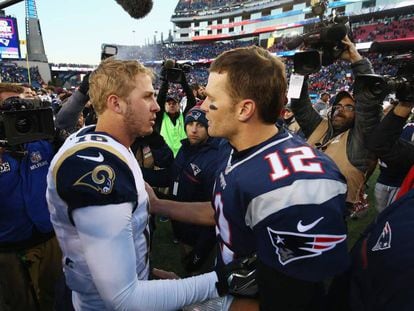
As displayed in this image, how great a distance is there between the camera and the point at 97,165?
1.13 metres

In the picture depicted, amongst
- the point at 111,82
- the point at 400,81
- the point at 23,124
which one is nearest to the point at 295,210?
the point at 111,82

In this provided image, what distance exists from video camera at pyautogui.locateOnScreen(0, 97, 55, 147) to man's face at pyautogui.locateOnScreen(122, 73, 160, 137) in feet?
2.56

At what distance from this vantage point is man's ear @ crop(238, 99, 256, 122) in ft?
4.10

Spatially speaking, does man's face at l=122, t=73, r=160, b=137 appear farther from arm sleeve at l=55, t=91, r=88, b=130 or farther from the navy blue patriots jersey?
arm sleeve at l=55, t=91, r=88, b=130

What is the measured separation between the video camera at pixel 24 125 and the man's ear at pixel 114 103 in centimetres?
74

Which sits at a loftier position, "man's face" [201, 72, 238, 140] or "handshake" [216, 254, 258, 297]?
"man's face" [201, 72, 238, 140]

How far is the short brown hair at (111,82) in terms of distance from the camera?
1.47 m

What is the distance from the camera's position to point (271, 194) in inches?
40.0

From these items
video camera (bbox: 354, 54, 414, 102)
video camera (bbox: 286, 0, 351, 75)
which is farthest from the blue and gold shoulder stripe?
video camera (bbox: 286, 0, 351, 75)

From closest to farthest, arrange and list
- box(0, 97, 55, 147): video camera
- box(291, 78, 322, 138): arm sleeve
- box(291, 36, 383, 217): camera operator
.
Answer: box(0, 97, 55, 147): video camera → box(291, 36, 383, 217): camera operator → box(291, 78, 322, 138): arm sleeve

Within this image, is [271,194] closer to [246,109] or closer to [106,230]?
[246,109]

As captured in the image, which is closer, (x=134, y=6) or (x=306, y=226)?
(x=306, y=226)

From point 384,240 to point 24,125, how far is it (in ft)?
6.49

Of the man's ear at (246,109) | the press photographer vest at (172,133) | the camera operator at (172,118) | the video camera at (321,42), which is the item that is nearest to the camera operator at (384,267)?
the man's ear at (246,109)
